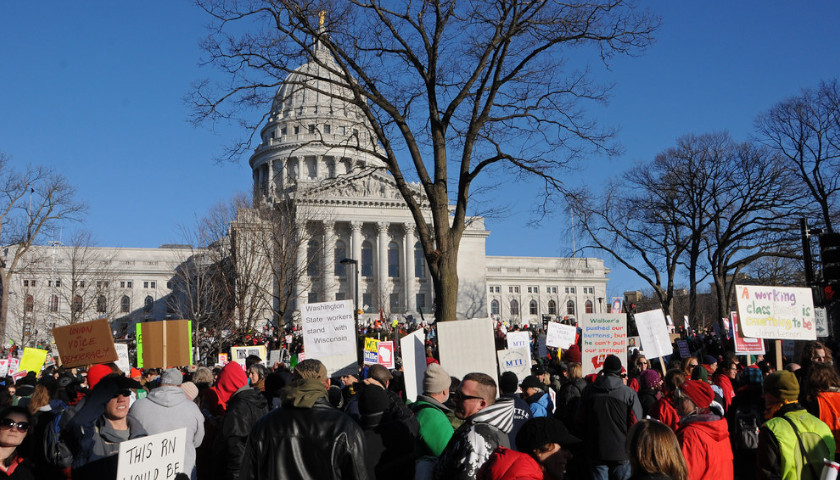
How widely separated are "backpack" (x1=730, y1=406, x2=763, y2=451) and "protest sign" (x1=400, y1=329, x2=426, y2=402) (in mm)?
3121

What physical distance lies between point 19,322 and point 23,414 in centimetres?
5991

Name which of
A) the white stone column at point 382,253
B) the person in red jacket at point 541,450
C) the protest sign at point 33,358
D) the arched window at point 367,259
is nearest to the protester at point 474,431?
the person in red jacket at point 541,450

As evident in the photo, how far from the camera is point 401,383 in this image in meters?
10.0

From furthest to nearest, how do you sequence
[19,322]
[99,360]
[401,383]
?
[19,322]
[401,383]
[99,360]

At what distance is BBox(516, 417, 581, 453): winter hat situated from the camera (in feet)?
12.5

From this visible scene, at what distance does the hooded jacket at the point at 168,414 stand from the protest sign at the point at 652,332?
739 centimetres

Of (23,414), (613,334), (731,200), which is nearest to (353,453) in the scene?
(23,414)

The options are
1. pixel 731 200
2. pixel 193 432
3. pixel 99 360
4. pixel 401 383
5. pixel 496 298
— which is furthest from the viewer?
pixel 496 298

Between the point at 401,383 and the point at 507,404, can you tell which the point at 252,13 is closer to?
the point at 401,383

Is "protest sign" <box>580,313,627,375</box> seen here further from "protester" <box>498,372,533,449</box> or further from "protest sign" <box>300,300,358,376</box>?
"protester" <box>498,372,533,449</box>

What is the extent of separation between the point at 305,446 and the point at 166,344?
24.5 ft

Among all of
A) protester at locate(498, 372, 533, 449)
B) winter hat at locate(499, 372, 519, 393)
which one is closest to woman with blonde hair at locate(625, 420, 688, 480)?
protester at locate(498, 372, 533, 449)

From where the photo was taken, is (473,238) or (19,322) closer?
(19,322)

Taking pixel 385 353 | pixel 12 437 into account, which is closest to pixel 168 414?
pixel 12 437
